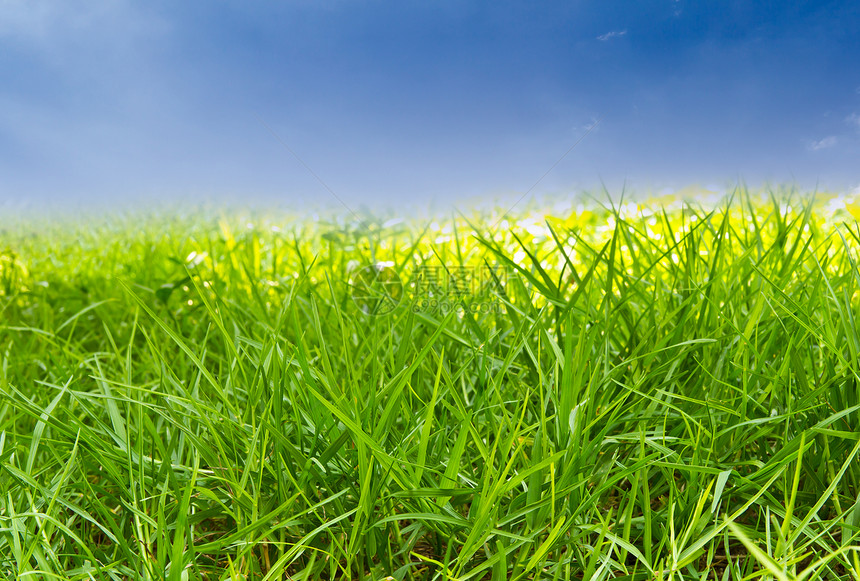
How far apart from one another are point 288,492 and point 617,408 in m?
0.56

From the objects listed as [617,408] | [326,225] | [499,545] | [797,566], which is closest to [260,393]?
[499,545]

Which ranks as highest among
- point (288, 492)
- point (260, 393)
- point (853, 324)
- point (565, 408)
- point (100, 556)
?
point (853, 324)

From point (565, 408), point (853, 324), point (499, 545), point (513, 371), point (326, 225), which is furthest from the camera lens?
point (326, 225)

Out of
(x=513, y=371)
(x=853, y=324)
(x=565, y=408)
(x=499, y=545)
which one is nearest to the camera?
(x=499, y=545)

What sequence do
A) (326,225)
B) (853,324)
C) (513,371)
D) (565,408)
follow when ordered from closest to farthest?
(565,408), (853,324), (513,371), (326,225)

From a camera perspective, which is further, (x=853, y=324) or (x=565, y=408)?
(x=853, y=324)

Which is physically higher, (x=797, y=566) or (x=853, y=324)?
(x=853, y=324)

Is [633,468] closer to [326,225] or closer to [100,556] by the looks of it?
[100,556]

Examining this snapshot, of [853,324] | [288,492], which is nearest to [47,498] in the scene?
[288,492]

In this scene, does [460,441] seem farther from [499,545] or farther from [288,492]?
[288,492]

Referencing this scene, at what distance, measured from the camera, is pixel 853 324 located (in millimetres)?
1110

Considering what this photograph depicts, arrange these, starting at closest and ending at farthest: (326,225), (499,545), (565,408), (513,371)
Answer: (499,545) → (565,408) → (513,371) → (326,225)

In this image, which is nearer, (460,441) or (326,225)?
(460,441)

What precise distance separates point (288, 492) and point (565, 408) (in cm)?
47
